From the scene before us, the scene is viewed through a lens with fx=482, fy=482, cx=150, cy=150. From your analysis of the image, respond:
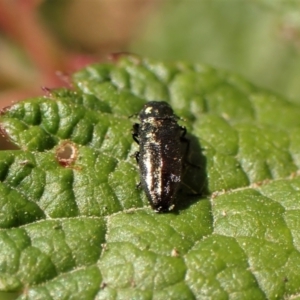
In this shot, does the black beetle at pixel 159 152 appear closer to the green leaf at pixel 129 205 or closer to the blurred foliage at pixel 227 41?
the green leaf at pixel 129 205

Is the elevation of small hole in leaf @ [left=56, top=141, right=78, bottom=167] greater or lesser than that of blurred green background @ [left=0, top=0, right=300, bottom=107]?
lesser

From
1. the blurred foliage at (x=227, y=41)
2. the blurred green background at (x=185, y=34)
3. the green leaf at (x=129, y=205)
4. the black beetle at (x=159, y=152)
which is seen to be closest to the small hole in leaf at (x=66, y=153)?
the green leaf at (x=129, y=205)

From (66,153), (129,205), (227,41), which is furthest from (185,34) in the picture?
(129,205)

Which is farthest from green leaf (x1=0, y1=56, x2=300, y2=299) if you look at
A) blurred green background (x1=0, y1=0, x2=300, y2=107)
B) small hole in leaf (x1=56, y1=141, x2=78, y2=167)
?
blurred green background (x1=0, y1=0, x2=300, y2=107)

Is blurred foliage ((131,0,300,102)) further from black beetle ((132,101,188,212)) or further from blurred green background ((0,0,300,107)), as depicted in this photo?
black beetle ((132,101,188,212))

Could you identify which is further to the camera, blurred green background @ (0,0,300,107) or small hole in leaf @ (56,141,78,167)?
blurred green background @ (0,0,300,107)

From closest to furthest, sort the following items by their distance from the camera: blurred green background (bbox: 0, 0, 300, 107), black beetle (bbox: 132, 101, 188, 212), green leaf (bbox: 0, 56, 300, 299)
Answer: green leaf (bbox: 0, 56, 300, 299)
black beetle (bbox: 132, 101, 188, 212)
blurred green background (bbox: 0, 0, 300, 107)
